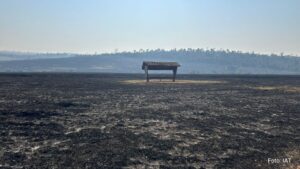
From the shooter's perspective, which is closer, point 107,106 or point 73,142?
point 73,142

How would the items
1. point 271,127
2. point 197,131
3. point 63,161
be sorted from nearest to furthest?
1. point 63,161
2. point 197,131
3. point 271,127

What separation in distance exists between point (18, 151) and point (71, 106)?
39.0 ft

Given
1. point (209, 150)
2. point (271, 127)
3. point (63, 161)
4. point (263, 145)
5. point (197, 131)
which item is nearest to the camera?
point (63, 161)

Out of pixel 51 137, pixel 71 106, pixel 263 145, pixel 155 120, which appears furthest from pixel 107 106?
pixel 263 145

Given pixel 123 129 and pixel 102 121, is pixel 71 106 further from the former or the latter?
pixel 123 129

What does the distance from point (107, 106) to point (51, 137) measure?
10.0 meters

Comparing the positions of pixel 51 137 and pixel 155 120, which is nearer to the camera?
pixel 51 137

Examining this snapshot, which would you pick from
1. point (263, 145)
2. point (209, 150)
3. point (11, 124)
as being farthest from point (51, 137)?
point (263, 145)

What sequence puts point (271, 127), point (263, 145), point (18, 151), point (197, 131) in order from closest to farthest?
point (18, 151), point (263, 145), point (197, 131), point (271, 127)

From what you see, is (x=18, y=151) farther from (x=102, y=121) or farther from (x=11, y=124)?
(x=102, y=121)

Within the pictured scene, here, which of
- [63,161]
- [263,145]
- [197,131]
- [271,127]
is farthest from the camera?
[271,127]

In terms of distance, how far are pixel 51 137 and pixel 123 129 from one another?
324 centimetres

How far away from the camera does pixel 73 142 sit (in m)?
13.7

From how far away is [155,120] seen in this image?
63.0 feet
